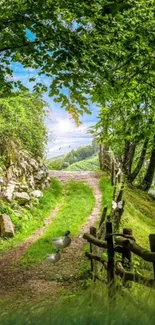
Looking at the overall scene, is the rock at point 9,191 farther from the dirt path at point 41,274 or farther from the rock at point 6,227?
the dirt path at point 41,274

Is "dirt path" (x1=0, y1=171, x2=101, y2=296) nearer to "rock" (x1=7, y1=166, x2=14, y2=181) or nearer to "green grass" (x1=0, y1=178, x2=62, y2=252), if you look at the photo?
"green grass" (x1=0, y1=178, x2=62, y2=252)

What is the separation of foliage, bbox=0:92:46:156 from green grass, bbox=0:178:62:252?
9.41ft

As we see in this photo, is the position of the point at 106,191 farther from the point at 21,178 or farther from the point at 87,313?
the point at 87,313

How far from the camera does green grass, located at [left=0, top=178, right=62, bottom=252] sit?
12.5m

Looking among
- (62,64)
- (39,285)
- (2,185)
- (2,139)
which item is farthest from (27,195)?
(62,64)

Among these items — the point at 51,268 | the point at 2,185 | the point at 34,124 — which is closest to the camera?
the point at 51,268

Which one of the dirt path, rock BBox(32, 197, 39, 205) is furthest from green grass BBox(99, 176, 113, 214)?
the dirt path

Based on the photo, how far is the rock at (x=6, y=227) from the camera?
504 inches

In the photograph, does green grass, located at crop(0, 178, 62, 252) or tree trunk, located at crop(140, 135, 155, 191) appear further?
tree trunk, located at crop(140, 135, 155, 191)

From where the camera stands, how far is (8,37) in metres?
7.46

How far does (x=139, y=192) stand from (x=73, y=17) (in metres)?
12.0

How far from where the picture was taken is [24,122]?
57.3ft

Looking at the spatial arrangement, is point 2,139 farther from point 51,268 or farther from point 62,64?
point 62,64

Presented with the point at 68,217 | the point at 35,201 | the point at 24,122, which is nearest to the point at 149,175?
the point at 68,217
